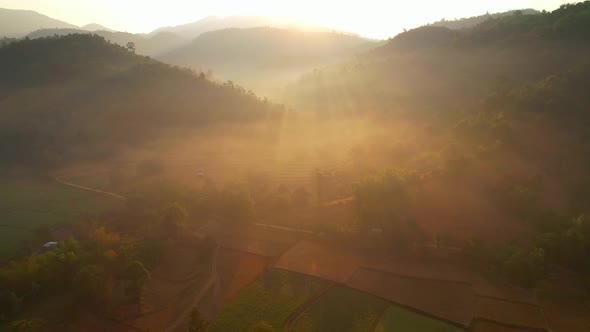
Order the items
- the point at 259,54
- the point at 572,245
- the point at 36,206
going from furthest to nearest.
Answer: the point at 259,54 → the point at 36,206 → the point at 572,245

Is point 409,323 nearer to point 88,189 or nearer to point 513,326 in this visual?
point 513,326

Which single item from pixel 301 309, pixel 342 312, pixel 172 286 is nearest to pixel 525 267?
pixel 342 312

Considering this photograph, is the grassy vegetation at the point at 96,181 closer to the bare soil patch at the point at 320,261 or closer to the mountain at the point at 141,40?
the bare soil patch at the point at 320,261

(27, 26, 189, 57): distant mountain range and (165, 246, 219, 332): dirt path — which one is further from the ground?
(27, 26, 189, 57): distant mountain range

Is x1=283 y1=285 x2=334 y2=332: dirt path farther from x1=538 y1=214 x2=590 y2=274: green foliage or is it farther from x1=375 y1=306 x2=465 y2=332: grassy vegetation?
x1=538 y1=214 x2=590 y2=274: green foliage

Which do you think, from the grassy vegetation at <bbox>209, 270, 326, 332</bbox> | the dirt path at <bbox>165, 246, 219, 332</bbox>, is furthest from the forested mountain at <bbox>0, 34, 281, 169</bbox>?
the grassy vegetation at <bbox>209, 270, 326, 332</bbox>

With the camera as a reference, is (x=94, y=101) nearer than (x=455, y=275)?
No
